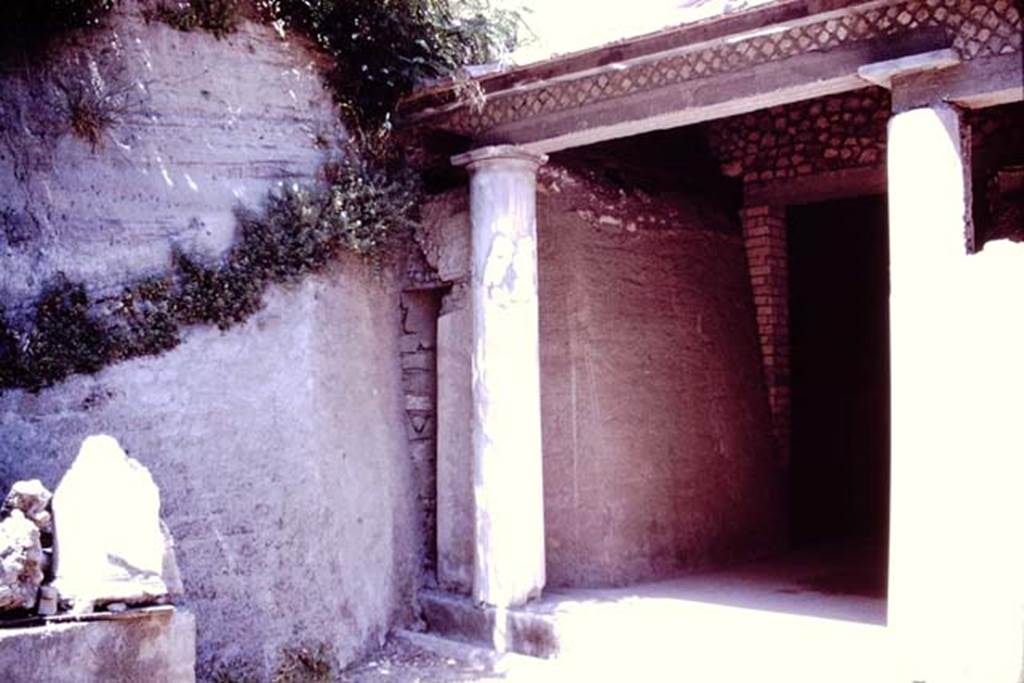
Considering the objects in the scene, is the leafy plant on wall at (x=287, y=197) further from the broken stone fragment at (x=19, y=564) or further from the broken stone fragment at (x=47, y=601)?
the broken stone fragment at (x=47, y=601)

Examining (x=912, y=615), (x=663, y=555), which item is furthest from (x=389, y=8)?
(x=912, y=615)

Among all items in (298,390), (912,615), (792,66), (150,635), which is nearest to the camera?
(150,635)

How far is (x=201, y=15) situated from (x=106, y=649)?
4257 millimetres

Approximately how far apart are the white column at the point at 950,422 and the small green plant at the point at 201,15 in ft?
13.5

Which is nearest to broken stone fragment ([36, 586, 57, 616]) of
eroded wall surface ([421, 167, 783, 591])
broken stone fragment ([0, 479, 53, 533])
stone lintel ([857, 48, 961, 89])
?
broken stone fragment ([0, 479, 53, 533])

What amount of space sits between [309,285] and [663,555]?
9.90 ft

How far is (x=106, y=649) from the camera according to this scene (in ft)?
14.8

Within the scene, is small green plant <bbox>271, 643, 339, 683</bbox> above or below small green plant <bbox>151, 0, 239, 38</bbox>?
below

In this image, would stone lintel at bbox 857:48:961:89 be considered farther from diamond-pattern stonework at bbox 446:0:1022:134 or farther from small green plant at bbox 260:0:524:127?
small green plant at bbox 260:0:524:127

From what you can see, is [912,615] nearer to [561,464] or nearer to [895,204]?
[895,204]

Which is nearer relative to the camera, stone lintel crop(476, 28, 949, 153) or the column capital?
stone lintel crop(476, 28, 949, 153)

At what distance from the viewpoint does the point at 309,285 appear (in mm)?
7297

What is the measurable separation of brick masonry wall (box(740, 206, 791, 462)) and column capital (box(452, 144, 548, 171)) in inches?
96.3

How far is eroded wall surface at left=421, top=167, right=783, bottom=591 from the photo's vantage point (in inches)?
301
